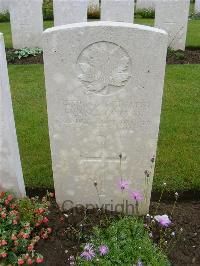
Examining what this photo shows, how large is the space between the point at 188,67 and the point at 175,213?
490 centimetres

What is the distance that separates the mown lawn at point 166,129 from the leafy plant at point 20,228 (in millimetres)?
894

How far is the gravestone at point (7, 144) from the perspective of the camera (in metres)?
2.91

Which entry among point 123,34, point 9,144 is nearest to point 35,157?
point 9,144

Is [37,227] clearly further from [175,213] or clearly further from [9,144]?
[175,213]

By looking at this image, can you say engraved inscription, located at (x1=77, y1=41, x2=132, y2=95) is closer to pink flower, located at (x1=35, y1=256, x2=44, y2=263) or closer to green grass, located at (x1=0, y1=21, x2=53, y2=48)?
pink flower, located at (x1=35, y1=256, x2=44, y2=263)

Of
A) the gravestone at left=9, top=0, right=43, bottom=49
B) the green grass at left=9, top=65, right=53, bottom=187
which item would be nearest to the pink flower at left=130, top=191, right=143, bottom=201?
the green grass at left=9, top=65, right=53, bottom=187

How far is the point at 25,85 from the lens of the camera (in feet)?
23.1

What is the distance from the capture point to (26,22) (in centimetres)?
911

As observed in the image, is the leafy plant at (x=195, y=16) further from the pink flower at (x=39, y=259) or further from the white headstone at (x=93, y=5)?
the pink flower at (x=39, y=259)

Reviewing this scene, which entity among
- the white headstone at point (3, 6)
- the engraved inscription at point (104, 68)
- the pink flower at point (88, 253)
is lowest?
the pink flower at point (88, 253)

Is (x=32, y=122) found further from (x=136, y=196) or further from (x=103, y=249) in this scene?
(x=103, y=249)

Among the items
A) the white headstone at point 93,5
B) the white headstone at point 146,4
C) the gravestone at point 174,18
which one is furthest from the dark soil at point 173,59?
the white headstone at point 146,4

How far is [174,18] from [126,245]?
705 cm

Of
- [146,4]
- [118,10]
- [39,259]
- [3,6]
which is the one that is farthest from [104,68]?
[146,4]
